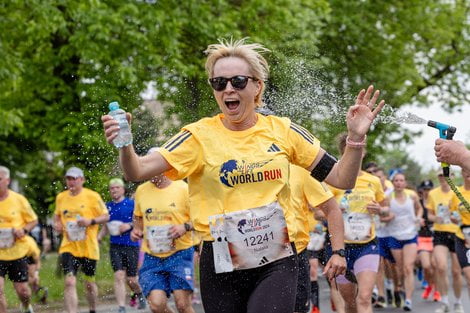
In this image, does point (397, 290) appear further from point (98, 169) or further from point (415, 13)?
point (415, 13)

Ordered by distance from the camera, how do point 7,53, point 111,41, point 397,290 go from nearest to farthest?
point 397,290
point 7,53
point 111,41

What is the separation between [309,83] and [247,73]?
412cm

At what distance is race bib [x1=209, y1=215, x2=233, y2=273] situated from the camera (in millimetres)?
5367

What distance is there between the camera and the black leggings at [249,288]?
17.3 ft

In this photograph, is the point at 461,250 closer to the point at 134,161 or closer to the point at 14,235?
the point at 14,235

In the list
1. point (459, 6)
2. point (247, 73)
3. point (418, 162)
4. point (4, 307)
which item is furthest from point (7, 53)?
point (418, 162)

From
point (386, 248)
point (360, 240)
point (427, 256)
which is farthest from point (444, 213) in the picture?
point (360, 240)

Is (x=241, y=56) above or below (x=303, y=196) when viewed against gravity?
above

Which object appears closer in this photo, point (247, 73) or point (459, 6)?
point (247, 73)

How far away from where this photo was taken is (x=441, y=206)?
583 inches

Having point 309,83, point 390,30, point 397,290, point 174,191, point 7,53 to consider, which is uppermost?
point 390,30

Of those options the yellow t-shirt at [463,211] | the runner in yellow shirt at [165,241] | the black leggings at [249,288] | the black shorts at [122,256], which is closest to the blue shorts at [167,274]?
the runner in yellow shirt at [165,241]

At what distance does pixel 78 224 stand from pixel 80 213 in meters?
0.19

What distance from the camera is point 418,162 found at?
207ft
